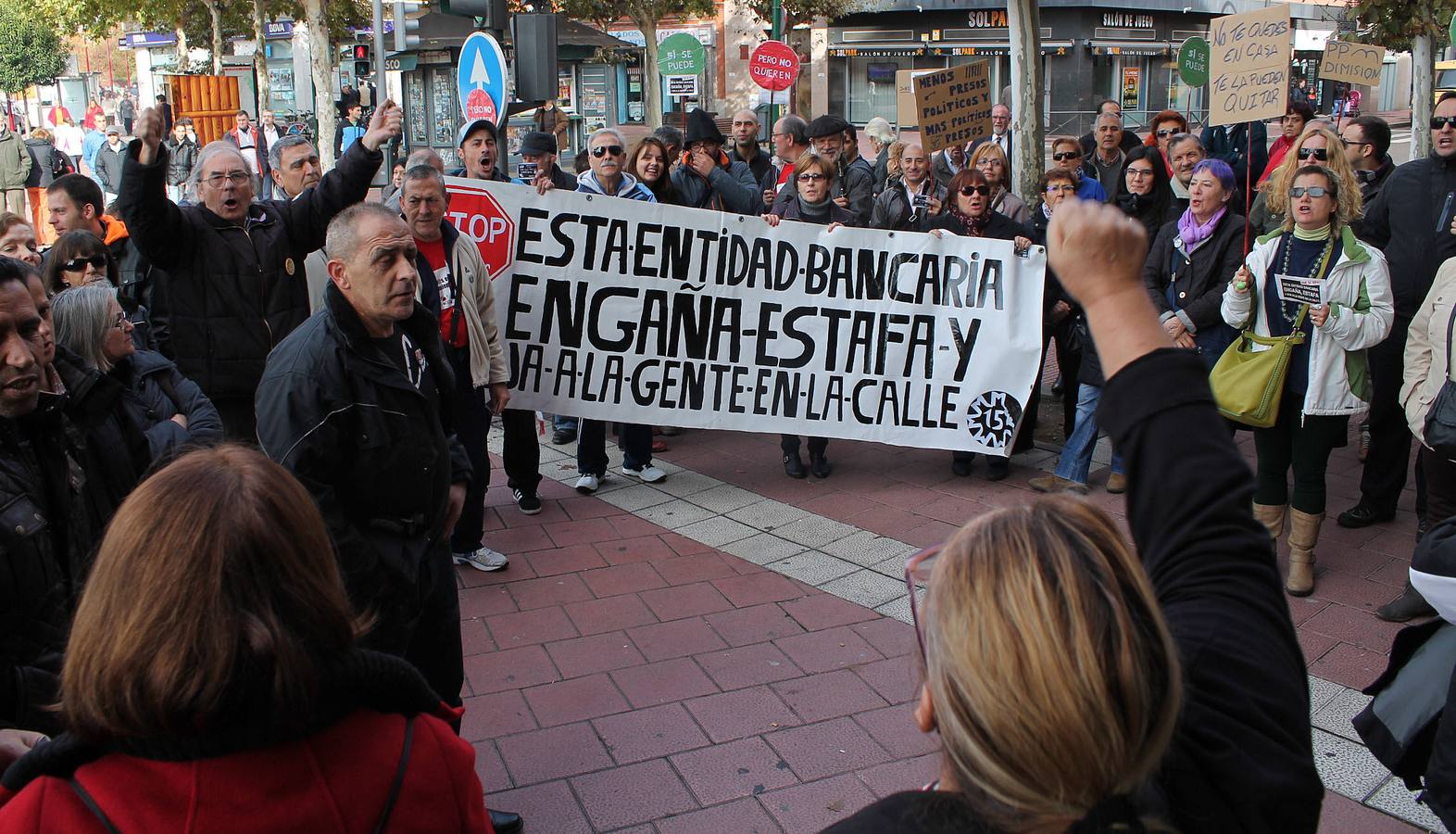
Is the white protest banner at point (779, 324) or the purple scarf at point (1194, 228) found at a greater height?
the purple scarf at point (1194, 228)

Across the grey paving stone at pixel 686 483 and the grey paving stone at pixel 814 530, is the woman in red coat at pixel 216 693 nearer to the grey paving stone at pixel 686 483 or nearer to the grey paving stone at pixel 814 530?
the grey paving stone at pixel 814 530

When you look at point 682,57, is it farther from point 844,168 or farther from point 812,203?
point 812,203

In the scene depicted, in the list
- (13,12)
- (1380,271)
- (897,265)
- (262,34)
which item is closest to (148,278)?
(897,265)

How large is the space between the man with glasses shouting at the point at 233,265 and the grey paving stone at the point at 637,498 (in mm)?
2161

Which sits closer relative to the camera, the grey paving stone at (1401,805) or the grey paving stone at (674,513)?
the grey paving stone at (1401,805)

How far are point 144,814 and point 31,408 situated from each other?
133 centimetres

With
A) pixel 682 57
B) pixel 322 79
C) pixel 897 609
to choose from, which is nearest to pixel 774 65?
pixel 682 57

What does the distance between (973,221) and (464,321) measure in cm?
303

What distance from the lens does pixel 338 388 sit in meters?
3.16

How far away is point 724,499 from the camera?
668 centimetres

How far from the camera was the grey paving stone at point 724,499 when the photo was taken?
6535mm

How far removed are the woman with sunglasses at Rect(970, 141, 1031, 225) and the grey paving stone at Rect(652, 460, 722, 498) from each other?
2399 millimetres

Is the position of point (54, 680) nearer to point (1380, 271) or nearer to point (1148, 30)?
point (1380, 271)

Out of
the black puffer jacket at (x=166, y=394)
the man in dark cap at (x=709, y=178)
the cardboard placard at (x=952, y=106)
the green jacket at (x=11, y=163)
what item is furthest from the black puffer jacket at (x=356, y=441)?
the green jacket at (x=11, y=163)
